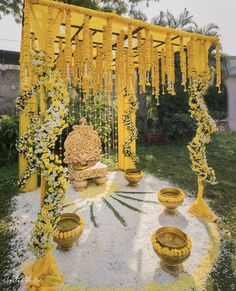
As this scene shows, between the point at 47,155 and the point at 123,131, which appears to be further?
the point at 123,131

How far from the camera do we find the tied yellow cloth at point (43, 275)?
2820mm

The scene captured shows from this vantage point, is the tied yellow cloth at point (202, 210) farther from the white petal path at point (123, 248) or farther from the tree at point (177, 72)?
the tree at point (177, 72)

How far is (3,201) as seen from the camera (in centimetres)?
575

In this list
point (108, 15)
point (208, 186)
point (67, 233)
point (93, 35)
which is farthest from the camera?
point (208, 186)

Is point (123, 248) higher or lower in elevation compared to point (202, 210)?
lower

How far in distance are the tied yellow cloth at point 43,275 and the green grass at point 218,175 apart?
2.18 meters

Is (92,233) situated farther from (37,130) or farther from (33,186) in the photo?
(33,186)

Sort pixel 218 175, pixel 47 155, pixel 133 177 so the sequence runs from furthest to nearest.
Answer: pixel 218 175
pixel 133 177
pixel 47 155

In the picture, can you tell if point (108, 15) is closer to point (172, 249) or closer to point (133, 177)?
point (172, 249)

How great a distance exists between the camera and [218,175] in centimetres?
781

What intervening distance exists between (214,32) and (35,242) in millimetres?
15997

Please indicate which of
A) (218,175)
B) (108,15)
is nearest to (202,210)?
(218,175)

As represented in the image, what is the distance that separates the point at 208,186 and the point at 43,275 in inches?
211

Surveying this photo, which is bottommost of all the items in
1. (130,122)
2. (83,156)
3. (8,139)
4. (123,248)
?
(123,248)
